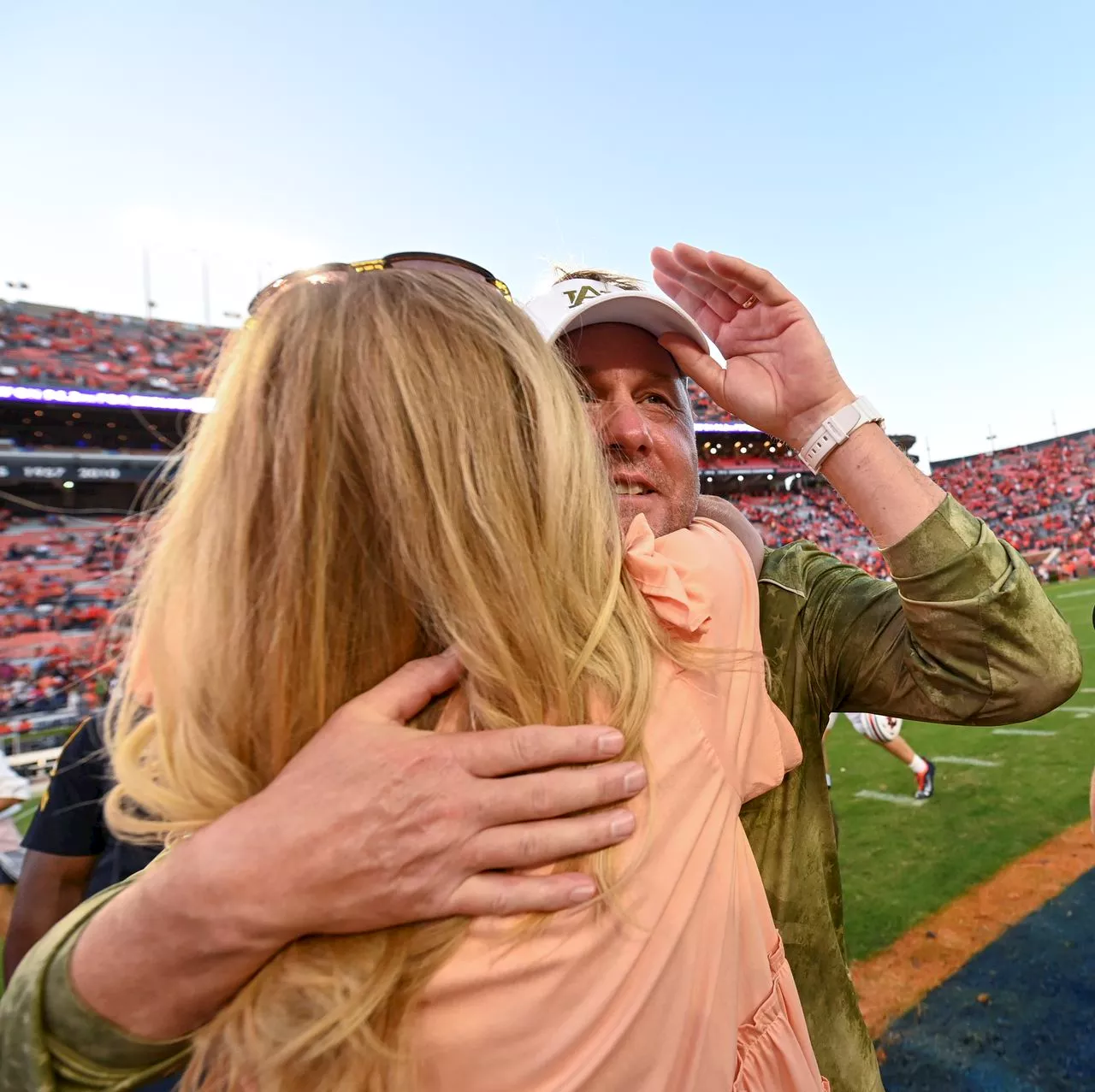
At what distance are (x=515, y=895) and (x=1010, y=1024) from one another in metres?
3.29

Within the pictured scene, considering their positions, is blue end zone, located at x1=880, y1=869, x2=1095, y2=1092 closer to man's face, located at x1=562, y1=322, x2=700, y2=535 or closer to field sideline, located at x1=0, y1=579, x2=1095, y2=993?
field sideline, located at x1=0, y1=579, x2=1095, y2=993

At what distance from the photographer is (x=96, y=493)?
21672mm

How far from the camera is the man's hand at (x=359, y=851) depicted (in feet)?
2.52

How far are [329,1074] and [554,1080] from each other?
0.25 metres

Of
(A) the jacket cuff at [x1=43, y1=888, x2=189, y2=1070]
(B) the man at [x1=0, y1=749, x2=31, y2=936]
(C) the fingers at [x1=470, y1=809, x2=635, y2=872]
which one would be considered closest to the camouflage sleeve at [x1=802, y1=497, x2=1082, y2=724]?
(C) the fingers at [x1=470, y1=809, x2=635, y2=872]

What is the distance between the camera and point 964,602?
3.84 feet

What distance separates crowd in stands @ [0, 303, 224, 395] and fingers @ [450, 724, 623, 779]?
24153 millimetres

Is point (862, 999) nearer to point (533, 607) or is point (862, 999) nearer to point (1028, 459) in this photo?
point (533, 607)

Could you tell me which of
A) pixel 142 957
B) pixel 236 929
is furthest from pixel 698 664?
pixel 142 957

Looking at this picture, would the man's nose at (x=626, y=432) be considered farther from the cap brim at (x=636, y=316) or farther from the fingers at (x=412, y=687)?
the fingers at (x=412, y=687)

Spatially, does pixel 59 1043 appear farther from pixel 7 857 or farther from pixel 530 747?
pixel 7 857

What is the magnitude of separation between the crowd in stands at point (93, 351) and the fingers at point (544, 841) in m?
24.2

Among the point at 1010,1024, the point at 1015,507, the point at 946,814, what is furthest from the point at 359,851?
the point at 1015,507

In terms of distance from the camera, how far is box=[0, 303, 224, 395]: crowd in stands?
22328 mm
